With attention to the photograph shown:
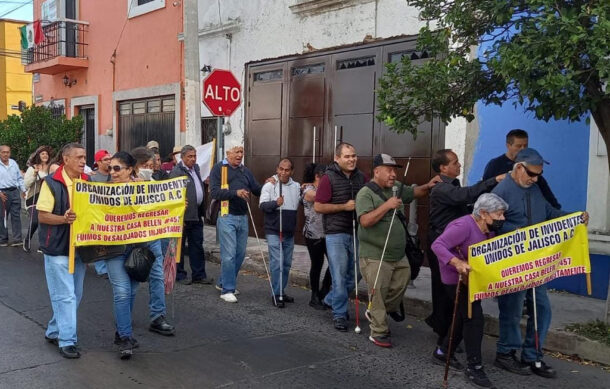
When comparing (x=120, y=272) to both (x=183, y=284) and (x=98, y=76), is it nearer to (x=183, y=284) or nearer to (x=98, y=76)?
(x=183, y=284)

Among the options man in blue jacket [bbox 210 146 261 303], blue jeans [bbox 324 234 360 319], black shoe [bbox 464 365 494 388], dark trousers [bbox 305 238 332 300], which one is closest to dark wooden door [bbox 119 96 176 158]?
man in blue jacket [bbox 210 146 261 303]

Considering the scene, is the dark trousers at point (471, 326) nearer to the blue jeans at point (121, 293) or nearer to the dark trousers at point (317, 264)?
the dark trousers at point (317, 264)

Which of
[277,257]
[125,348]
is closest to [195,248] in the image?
[277,257]

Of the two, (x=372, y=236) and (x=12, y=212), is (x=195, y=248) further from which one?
(x=12, y=212)

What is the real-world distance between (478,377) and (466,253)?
38.6 inches

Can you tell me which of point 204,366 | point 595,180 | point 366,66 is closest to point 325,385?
point 204,366

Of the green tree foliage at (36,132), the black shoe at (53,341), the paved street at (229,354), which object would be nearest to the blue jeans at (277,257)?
the paved street at (229,354)

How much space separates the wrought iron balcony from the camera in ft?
58.9

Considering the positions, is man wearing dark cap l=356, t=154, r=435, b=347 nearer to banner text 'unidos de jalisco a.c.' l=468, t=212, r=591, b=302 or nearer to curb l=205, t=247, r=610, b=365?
banner text 'unidos de jalisco a.c.' l=468, t=212, r=591, b=302

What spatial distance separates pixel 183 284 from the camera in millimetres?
8344

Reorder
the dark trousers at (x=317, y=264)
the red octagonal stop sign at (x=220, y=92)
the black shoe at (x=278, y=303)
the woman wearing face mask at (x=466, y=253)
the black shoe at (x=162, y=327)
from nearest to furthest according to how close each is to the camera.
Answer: the woman wearing face mask at (x=466, y=253), the black shoe at (x=162, y=327), the dark trousers at (x=317, y=264), the black shoe at (x=278, y=303), the red octagonal stop sign at (x=220, y=92)

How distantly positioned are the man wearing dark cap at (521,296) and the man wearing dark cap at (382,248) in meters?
0.90

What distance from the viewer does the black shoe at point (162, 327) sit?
19.4ft

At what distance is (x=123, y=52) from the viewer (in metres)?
16.6
